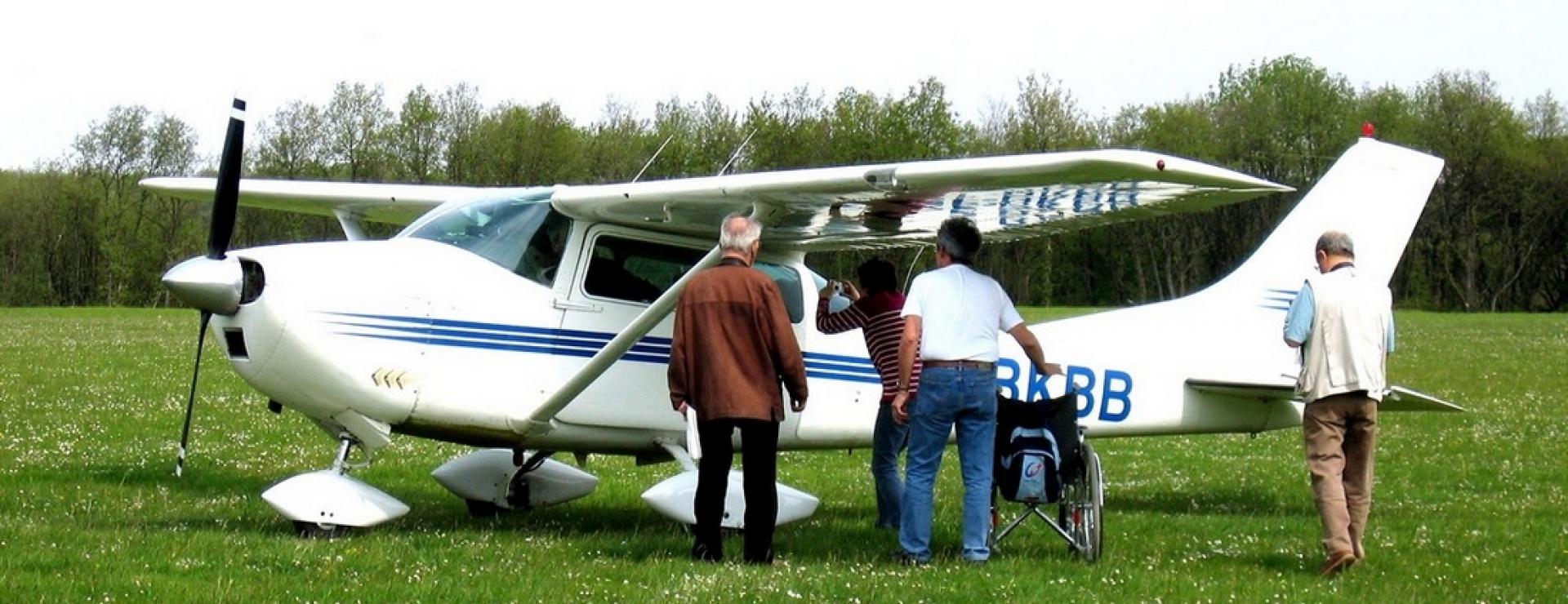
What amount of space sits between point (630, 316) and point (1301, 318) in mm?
3558

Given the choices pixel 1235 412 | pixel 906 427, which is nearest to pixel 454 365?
pixel 906 427

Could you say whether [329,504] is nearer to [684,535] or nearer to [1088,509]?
[684,535]

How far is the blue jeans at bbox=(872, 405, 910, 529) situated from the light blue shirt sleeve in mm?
2221

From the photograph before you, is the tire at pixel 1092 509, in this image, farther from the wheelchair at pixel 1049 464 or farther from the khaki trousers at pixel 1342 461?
the khaki trousers at pixel 1342 461

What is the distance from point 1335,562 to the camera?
7820mm

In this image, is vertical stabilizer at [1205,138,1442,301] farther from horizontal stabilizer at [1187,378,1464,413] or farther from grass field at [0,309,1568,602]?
grass field at [0,309,1568,602]

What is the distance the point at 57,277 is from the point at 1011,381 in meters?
75.1

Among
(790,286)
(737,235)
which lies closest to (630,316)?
(790,286)

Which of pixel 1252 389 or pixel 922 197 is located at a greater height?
pixel 922 197

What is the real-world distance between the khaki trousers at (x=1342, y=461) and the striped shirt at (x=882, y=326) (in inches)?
84.6

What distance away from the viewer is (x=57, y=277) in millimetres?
76938

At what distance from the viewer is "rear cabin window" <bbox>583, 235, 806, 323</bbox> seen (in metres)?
9.27

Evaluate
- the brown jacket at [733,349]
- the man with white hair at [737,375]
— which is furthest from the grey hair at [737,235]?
the brown jacket at [733,349]

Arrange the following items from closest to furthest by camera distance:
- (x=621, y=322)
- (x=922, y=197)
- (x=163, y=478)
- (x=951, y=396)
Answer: (x=951, y=396) < (x=922, y=197) < (x=621, y=322) < (x=163, y=478)
